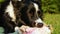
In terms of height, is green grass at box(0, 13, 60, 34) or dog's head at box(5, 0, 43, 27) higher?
dog's head at box(5, 0, 43, 27)

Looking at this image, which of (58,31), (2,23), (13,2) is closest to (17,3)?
(13,2)

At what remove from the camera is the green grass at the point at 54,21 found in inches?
297

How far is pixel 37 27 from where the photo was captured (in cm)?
675

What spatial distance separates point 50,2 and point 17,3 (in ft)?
8.81

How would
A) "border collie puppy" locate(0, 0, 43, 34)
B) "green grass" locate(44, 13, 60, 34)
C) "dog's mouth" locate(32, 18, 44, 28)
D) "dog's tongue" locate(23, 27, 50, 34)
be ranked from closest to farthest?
1. "dog's tongue" locate(23, 27, 50, 34)
2. "dog's mouth" locate(32, 18, 44, 28)
3. "border collie puppy" locate(0, 0, 43, 34)
4. "green grass" locate(44, 13, 60, 34)

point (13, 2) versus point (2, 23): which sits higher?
point (13, 2)

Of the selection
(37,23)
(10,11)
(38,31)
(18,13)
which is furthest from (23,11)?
(38,31)

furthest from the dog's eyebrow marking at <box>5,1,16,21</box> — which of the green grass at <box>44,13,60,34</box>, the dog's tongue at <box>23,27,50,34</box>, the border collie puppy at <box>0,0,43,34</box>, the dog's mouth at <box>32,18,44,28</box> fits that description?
the green grass at <box>44,13,60,34</box>

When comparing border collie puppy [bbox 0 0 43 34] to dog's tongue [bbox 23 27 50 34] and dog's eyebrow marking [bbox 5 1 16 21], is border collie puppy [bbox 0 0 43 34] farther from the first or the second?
dog's tongue [bbox 23 27 50 34]

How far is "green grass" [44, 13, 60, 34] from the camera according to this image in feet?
24.8

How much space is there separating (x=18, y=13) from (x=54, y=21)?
1.48 m

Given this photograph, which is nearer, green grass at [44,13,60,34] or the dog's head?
the dog's head

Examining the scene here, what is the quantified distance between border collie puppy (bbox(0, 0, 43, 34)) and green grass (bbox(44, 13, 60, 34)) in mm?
552

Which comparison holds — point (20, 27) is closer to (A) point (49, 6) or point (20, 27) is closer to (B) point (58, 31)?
(B) point (58, 31)
